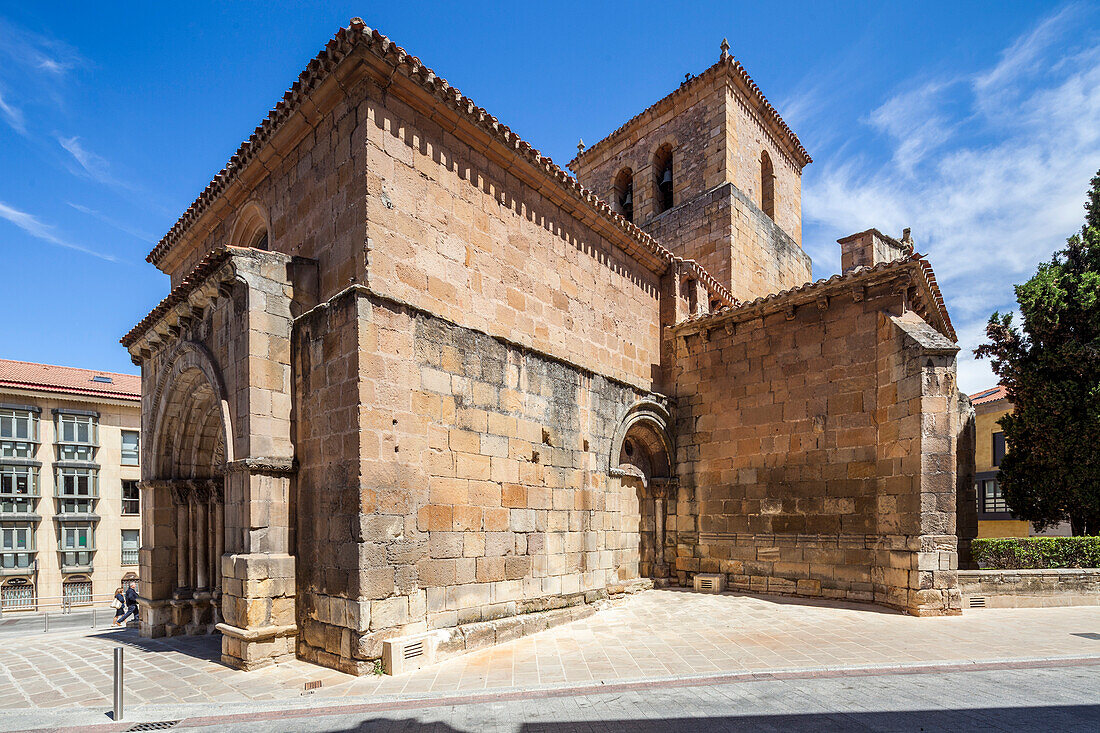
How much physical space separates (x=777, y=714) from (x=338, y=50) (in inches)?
332

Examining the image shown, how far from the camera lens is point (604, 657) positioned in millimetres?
6734

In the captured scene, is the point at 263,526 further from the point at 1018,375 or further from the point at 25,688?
the point at 1018,375

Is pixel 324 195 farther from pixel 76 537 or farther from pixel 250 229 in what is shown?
pixel 76 537

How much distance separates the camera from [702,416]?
1233 cm

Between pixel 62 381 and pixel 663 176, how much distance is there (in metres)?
25.8

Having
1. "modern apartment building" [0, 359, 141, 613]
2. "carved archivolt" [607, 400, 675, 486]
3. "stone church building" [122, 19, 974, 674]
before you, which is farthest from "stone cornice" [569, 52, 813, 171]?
"modern apartment building" [0, 359, 141, 613]

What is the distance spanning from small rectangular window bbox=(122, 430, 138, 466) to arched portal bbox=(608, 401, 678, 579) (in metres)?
24.2

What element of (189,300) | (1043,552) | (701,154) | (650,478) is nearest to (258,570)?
(189,300)

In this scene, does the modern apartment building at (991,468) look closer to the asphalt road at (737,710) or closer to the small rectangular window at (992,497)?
the small rectangular window at (992,497)

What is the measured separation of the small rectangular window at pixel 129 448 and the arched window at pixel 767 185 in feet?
89.6

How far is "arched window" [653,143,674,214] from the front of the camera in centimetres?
1769

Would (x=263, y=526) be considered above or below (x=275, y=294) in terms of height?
below

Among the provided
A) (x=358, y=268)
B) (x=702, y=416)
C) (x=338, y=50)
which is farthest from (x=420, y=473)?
(x=702, y=416)

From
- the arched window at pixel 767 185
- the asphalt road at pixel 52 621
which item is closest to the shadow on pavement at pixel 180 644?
the asphalt road at pixel 52 621
